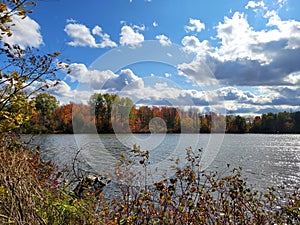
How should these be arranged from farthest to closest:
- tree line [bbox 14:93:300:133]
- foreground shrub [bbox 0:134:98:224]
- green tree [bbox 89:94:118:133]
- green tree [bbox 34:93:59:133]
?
green tree [bbox 89:94:118:133], tree line [bbox 14:93:300:133], green tree [bbox 34:93:59:133], foreground shrub [bbox 0:134:98:224]

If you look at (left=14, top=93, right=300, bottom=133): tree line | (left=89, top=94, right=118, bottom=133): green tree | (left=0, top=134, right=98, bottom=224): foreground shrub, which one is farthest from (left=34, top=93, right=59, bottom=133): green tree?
(left=89, top=94, right=118, bottom=133): green tree

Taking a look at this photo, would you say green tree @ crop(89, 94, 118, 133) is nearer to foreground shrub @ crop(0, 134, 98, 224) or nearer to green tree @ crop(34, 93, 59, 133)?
green tree @ crop(34, 93, 59, 133)

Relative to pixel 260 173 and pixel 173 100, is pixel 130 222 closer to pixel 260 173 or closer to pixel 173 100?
pixel 173 100

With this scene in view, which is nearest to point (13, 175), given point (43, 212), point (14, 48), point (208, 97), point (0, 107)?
point (43, 212)

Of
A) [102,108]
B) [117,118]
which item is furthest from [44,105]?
[102,108]

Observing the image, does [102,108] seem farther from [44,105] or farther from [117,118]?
[44,105]

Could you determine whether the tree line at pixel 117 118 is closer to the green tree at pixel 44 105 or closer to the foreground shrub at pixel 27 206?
the green tree at pixel 44 105

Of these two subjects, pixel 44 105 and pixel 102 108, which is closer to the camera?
pixel 44 105

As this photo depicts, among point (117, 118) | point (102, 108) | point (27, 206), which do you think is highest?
point (102, 108)


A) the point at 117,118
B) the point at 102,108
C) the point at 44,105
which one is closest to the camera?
the point at 44,105

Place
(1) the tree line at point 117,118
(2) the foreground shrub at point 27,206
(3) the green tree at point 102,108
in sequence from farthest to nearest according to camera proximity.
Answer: (3) the green tree at point 102,108 < (1) the tree line at point 117,118 < (2) the foreground shrub at point 27,206

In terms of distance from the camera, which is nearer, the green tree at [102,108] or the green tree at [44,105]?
the green tree at [44,105]

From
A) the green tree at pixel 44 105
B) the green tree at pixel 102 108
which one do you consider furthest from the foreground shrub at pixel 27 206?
the green tree at pixel 102 108

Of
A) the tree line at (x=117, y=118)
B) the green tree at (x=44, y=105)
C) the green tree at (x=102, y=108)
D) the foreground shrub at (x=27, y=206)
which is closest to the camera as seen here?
the foreground shrub at (x=27, y=206)
